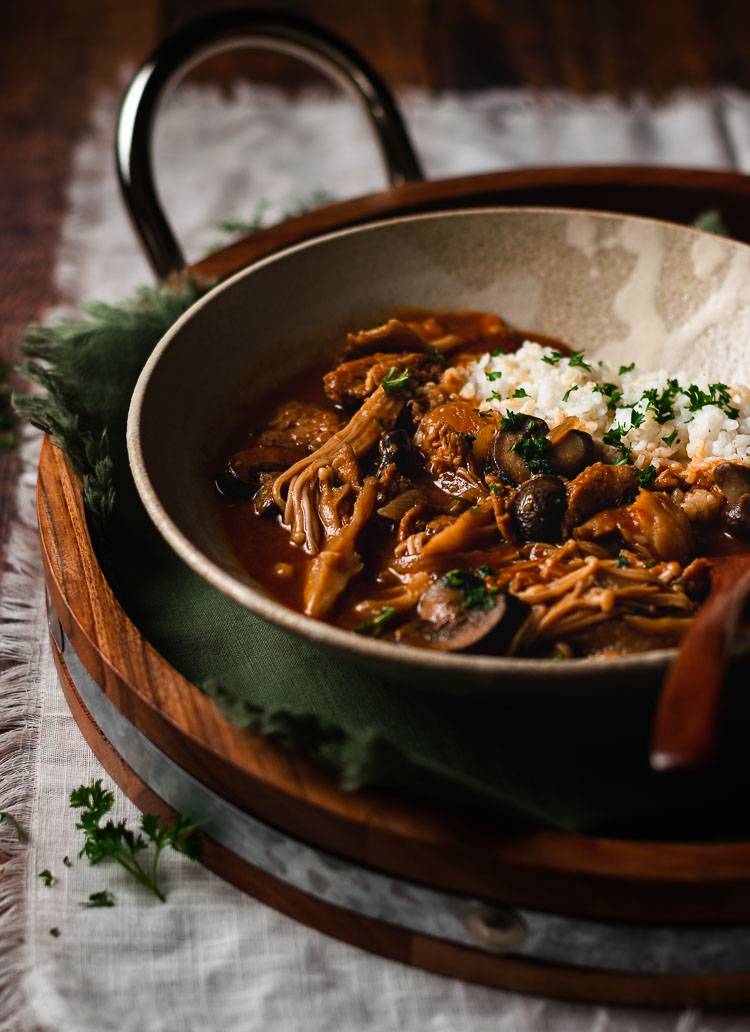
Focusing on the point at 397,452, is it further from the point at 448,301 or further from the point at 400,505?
the point at 448,301

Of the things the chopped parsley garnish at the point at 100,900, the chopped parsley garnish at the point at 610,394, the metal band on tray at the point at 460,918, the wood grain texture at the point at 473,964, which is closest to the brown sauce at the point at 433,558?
the chopped parsley garnish at the point at 610,394

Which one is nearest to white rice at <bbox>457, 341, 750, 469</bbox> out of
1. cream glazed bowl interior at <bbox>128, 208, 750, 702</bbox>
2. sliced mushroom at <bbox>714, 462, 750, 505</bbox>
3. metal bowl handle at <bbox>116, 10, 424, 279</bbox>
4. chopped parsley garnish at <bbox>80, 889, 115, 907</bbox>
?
sliced mushroom at <bbox>714, 462, 750, 505</bbox>

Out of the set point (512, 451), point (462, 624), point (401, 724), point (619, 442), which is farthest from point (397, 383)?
point (401, 724)

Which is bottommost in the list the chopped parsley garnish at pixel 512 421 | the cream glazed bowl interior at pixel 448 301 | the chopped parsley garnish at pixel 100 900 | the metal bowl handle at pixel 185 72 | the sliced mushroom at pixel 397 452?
the chopped parsley garnish at pixel 100 900

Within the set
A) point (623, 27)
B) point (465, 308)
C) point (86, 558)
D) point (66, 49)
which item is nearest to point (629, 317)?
point (465, 308)

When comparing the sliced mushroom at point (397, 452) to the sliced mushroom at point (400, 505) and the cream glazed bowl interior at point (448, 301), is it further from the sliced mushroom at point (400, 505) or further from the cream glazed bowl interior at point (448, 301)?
the cream glazed bowl interior at point (448, 301)

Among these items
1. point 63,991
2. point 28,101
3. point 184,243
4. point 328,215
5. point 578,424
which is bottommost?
point 63,991

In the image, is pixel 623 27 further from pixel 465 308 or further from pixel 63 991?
pixel 63 991
